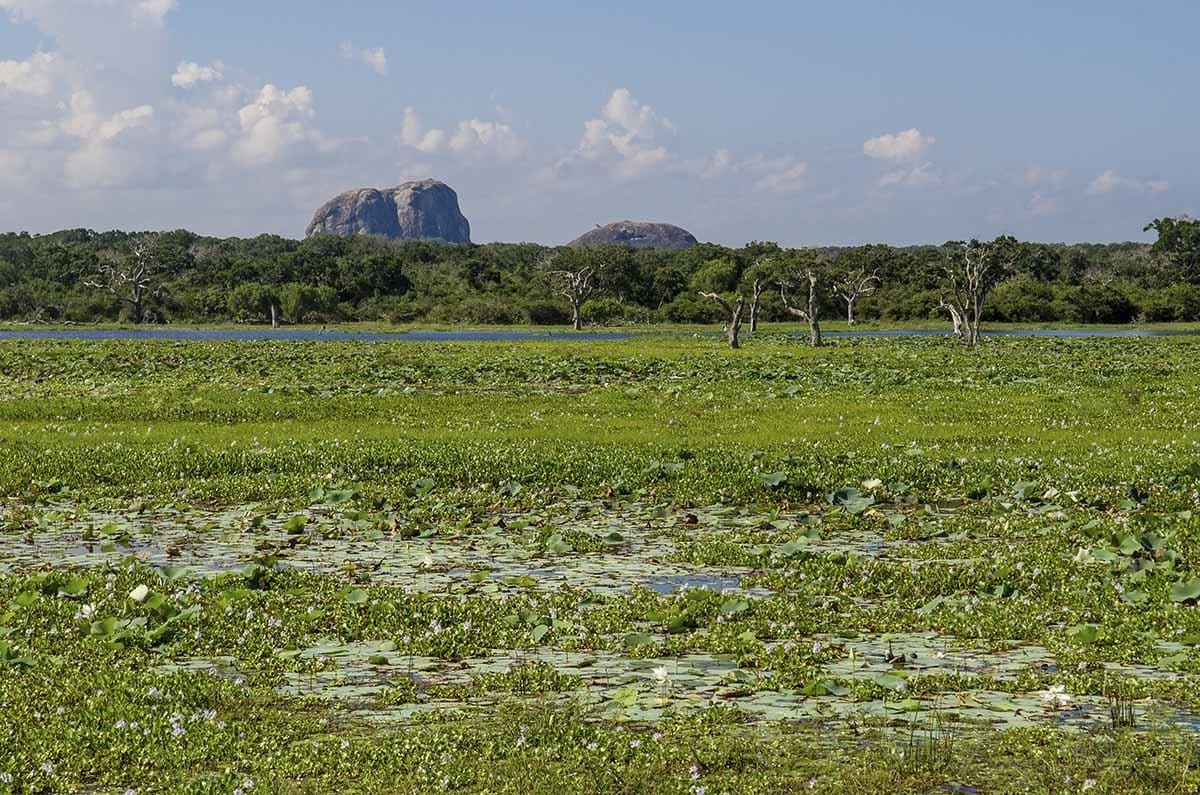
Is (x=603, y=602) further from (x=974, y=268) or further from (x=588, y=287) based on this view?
(x=588, y=287)

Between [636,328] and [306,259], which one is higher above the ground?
[306,259]

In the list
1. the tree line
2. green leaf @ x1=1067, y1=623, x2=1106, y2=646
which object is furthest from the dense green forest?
green leaf @ x1=1067, y1=623, x2=1106, y2=646

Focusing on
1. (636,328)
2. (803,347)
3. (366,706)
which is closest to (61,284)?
(636,328)

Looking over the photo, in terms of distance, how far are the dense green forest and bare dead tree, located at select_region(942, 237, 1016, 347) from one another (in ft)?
9.08

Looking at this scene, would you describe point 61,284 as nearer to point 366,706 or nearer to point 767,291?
point 767,291

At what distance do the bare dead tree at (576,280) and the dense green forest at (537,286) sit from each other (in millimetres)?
530

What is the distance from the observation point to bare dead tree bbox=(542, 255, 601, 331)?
108m

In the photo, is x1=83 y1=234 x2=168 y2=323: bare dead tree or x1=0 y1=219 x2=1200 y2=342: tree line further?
x1=0 y1=219 x2=1200 y2=342: tree line

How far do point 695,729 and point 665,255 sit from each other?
179 m

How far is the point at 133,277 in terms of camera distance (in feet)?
398

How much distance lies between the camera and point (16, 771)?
7.31 meters

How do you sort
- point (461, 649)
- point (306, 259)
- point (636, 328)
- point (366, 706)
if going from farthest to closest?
point (306, 259), point (636, 328), point (461, 649), point (366, 706)

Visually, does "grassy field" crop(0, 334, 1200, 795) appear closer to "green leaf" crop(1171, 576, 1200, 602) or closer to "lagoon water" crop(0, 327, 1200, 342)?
"green leaf" crop(1171, 576, 1200, 602)

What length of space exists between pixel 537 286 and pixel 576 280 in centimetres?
2474
